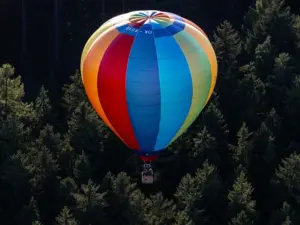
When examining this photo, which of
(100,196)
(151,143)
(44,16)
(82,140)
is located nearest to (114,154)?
(82,140)

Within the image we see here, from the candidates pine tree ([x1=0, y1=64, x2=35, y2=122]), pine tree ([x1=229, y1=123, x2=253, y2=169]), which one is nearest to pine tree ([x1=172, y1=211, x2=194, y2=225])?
pine tree ([x1=229, y1=123, x2=253, y2=169])

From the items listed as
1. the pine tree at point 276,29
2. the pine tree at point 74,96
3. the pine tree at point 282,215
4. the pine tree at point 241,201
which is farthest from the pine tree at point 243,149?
the pine tree at point 74,96

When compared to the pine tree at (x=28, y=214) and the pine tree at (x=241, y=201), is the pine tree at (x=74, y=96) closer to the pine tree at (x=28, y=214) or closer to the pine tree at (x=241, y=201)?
the pine tree at (x=28, y=214)

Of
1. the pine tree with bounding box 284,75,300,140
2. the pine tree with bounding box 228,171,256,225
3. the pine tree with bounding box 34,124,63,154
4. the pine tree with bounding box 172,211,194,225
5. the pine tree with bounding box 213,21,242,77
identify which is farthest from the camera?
the pine tree with bounding box 213,21,242,77

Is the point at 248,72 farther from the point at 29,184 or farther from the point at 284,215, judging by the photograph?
the point at 29,184

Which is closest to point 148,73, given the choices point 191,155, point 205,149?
point 205,149

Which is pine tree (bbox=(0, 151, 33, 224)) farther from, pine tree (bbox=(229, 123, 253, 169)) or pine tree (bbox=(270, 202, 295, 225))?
pine tree (bbox=(270, 202, 295, 225))
